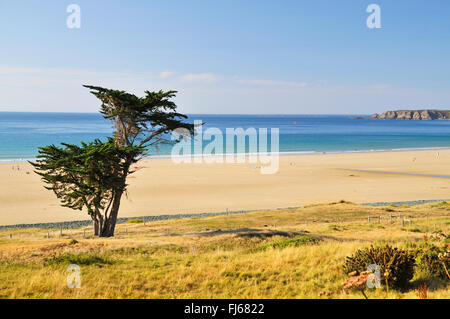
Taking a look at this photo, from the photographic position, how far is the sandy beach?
35781mm

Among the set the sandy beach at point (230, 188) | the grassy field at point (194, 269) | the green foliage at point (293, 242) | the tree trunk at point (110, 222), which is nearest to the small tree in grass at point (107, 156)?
the tree trunk at point (110, 222)

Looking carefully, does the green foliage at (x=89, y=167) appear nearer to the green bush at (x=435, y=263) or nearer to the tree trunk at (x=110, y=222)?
the tree trunk at (x=110, y=222)

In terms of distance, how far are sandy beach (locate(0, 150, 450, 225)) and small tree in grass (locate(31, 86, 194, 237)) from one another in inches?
474

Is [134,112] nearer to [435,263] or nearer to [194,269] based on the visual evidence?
[194,269]

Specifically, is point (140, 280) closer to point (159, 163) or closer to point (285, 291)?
point (285, 291)

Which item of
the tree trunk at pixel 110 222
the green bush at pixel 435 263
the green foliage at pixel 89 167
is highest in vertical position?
the green foliage at pixel 89 167

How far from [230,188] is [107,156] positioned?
26.8 meters

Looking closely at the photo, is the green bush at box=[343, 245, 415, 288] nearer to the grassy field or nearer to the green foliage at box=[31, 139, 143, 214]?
the grassy field

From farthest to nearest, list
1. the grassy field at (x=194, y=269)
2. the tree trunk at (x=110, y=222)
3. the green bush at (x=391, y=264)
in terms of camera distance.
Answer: the tree trunk at (x=110, y=222) < the green bush at (x=391, y=264) < the grassy field at (x=194, y=269)

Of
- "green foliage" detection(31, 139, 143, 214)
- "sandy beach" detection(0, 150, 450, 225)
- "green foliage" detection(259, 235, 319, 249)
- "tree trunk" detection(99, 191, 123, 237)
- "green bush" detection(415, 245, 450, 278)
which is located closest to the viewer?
"green bush" detection(415, 245, 450, 278)

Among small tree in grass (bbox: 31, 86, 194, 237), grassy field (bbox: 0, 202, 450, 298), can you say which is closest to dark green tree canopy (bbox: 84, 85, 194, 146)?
small tree in grass (bbox: 31, 86, 194, 237)

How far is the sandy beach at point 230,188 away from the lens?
35.8 metres

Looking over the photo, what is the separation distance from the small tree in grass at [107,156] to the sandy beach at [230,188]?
1204 centimetres
